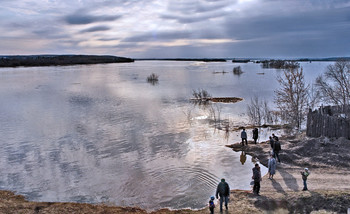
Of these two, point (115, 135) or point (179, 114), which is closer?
point (115, 135)

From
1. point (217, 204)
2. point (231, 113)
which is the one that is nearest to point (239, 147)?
point (217, 204)

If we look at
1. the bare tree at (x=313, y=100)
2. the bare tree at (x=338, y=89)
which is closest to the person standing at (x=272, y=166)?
the bare tree at (x=338, y=89)

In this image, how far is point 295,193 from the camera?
12078 mm

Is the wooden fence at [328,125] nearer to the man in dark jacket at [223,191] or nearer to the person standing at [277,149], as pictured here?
the person standing at [277,149]

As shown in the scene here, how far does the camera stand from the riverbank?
36.6ft

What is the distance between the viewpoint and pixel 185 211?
1204 centimetres

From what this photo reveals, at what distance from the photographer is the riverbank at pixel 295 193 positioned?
11141 mm

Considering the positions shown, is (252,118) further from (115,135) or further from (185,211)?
(185,211)

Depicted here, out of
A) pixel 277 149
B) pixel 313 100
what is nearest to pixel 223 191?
pixel 277 149

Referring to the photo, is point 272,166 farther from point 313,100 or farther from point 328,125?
point 313,100

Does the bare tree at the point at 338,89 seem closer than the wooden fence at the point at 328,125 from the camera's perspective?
No

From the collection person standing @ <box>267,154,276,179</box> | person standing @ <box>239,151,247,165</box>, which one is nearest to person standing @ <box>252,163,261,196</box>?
person standing @ <box>267,154,276,179</box>

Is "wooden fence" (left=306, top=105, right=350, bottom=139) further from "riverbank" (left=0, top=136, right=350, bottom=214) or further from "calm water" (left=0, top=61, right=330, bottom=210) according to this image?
"calm water" (left=0, top=61, right=330, bottom=210)

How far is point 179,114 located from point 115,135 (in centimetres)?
1029
